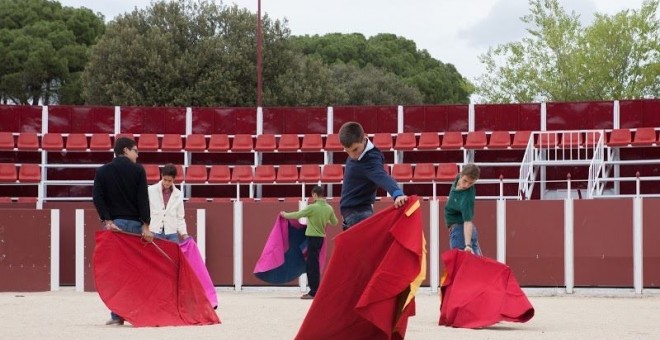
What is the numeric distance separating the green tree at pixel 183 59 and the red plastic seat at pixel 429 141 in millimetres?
24184

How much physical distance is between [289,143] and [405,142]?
7.47ft

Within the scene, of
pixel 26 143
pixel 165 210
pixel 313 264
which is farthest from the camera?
pixel 26 143

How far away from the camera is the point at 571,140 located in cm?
2422

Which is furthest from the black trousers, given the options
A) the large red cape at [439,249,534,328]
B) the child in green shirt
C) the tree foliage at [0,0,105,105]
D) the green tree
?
the tree foliage at [0,0,105,105]

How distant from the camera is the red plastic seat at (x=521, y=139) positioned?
24.6 m

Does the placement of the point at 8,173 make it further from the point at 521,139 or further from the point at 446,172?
the point at 521,139

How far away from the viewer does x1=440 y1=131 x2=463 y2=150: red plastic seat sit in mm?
24953

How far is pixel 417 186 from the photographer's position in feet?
83.5

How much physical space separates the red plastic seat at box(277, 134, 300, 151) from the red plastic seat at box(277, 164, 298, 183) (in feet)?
2.17

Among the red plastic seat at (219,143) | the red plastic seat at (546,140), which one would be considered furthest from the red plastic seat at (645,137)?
the red plastic seat at (219,143)

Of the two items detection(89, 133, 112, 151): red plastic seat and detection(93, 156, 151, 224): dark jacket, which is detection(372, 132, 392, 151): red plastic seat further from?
detection(93, 156, 151, 224): dark jacket

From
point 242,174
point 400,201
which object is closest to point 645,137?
point 242,174

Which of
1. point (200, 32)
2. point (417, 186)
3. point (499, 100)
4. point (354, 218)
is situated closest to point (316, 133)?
point (417, 186)

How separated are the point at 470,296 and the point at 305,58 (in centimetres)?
4320
